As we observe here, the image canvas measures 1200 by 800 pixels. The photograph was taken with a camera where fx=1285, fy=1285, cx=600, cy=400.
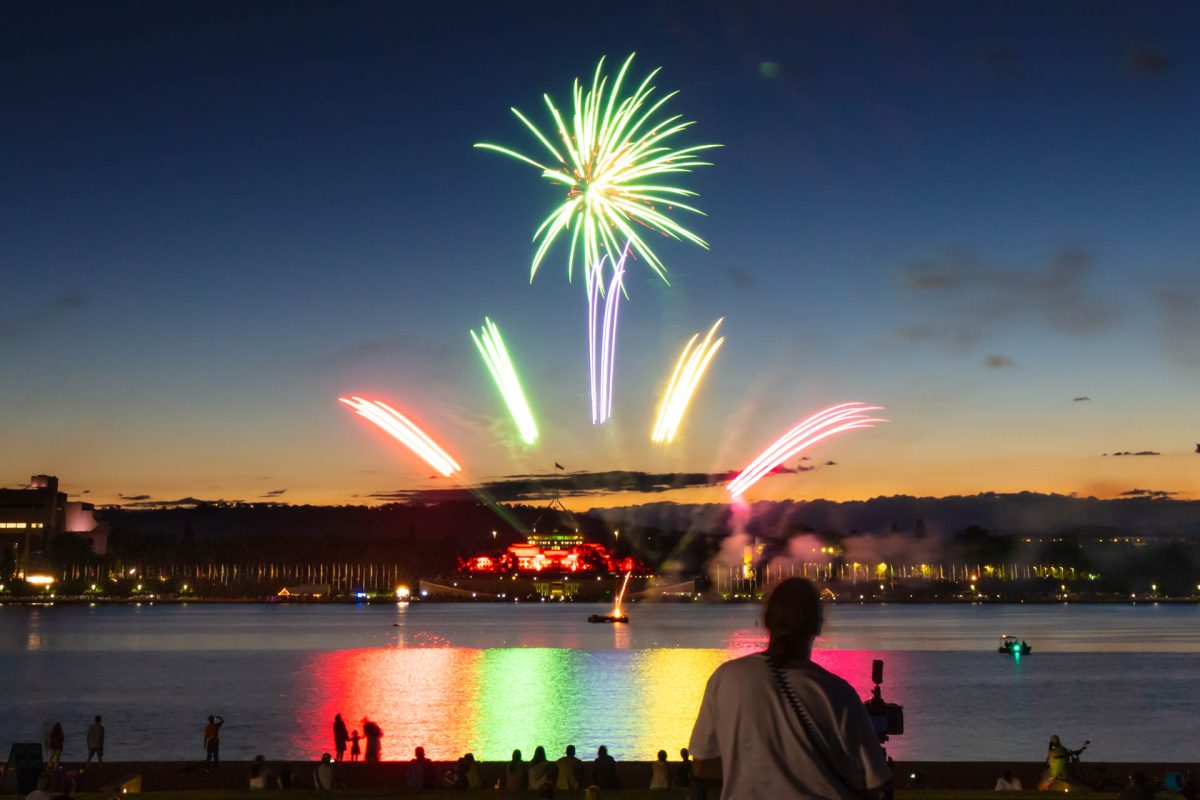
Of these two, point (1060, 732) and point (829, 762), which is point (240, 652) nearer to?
point (1060, 732)

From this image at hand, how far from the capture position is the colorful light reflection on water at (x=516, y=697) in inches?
1886

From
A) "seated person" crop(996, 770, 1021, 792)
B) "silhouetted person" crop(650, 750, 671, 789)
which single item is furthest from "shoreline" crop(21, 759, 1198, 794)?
"seated person" crop(996, 770, 1021, 792)

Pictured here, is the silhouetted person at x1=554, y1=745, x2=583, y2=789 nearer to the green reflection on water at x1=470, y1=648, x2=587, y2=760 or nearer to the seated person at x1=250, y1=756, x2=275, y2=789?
the seated person at x1=250, y1=756, x2=275, y2=789

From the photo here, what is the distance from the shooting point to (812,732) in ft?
11.8

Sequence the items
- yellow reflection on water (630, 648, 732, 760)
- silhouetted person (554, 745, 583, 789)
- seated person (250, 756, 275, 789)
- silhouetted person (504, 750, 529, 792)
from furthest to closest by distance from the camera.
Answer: yellow reflection on water (630, 648, 732, 760) → seated person (250, 756, 275, 789) → silhouetted person (554, 745, 583, 789) → silhouetted person (504, 750, 529, 792)

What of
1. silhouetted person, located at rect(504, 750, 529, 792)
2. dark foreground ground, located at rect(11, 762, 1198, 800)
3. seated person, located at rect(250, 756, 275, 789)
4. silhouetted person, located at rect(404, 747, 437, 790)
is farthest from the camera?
dark foreground ground, located at rect(11, 762, 1198, 800)

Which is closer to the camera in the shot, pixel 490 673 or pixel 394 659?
pixel 490 673

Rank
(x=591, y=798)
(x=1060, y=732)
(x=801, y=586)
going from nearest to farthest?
(x=801, y=586) → (x=591, y=798) → (x=1060, y=732)

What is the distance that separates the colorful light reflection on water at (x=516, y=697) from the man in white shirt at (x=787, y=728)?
128 feet

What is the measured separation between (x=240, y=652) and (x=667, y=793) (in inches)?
4201

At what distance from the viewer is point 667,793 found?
66.8ft

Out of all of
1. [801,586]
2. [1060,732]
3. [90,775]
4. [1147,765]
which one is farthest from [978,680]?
[801,586]

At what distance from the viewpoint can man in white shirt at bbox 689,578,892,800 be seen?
140 inches

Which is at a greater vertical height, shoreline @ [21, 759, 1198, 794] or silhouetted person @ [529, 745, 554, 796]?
silhouetted person @ [529, 745, 554, 796]
